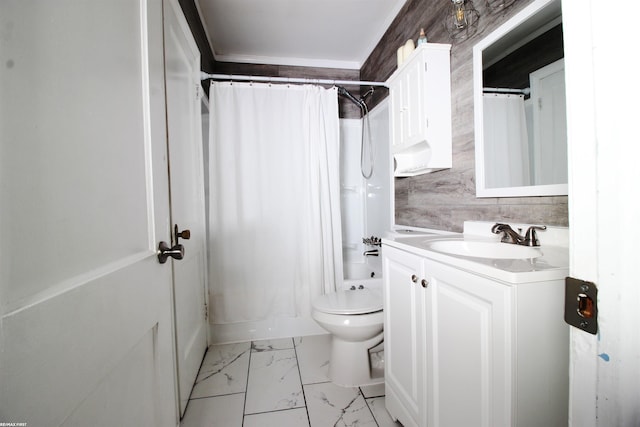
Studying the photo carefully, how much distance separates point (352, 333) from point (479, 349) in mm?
879

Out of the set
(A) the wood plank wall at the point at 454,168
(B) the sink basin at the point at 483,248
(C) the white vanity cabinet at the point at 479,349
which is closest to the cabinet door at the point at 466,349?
(C) the white vanity cabinet at the point at 479,349

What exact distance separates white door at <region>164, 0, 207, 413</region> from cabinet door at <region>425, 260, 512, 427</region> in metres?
1.18

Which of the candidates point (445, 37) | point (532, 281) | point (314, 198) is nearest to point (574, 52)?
point (532, 281)

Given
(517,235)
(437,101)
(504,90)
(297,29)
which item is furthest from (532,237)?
(297,29)

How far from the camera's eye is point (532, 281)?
0.65 meters

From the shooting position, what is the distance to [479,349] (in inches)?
29.5

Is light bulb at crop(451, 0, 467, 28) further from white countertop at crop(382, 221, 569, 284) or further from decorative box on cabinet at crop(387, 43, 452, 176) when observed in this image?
white countertop at crop(382, 221, 569, 284)

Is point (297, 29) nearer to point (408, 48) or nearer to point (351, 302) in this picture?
point (408, 48)

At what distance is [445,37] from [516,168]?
33.6 inches

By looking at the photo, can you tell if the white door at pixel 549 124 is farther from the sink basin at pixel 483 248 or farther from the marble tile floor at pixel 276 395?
the marble tile floor at pixel 276 395

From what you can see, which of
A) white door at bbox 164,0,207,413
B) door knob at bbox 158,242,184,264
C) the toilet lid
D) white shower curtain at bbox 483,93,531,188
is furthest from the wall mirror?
white door at bbox 164,0,207,413

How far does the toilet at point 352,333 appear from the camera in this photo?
1.53 meters

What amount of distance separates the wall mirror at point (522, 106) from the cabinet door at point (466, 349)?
0.48m

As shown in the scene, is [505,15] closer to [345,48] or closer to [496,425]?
[496,425]
